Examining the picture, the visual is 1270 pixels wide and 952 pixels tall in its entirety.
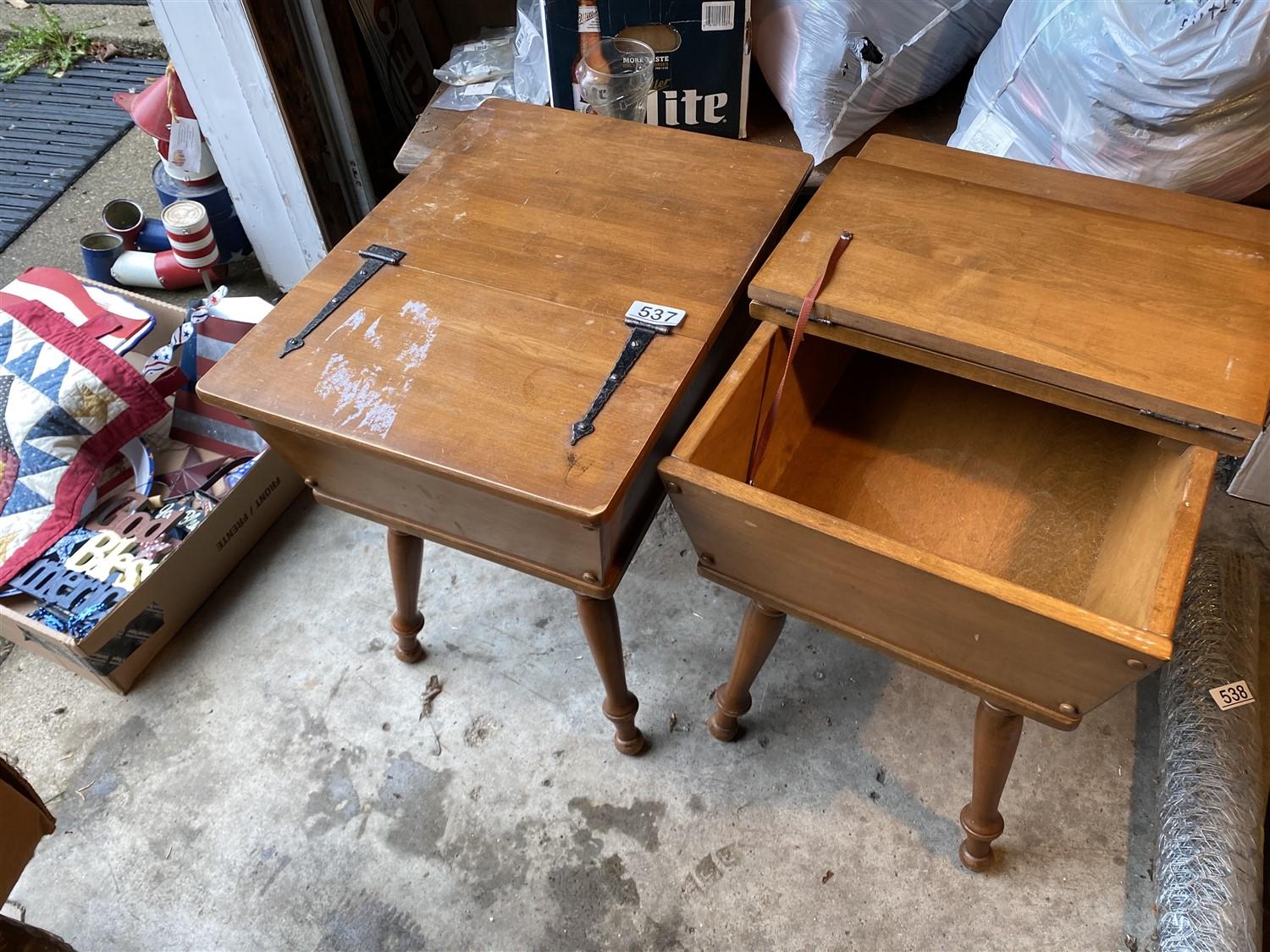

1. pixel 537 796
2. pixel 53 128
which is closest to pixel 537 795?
pixel 537 796

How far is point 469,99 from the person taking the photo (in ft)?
5.24

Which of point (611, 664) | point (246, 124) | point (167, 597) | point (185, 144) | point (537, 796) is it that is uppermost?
point (246, 124)

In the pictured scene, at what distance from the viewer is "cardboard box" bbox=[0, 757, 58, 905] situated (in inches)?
33.2

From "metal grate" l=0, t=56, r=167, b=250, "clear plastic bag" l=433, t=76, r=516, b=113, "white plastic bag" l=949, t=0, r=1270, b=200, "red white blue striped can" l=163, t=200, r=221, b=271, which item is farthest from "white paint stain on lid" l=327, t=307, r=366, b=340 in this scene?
"metal grate" l=0, t=56, r=167, b=250

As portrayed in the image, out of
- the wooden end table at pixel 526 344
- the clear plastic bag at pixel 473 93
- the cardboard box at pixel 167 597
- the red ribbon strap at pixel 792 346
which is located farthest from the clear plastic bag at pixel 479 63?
the red ribbon strap at pixel 792 346

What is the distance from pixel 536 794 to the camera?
129 centimetres

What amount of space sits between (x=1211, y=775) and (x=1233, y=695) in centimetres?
13

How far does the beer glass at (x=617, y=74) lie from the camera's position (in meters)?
1.33

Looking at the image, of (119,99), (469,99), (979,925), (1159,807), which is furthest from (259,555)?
(1159,807)

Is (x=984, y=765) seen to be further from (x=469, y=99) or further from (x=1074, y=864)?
(x=469, y=99)

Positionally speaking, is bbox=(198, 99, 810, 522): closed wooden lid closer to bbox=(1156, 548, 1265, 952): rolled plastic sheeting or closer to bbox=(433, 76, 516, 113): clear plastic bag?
bbox=(433, 76, 516, 113): clear plastic bag

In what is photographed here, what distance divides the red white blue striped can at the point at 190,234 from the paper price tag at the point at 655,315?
4.43 ft

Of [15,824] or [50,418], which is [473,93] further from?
[15,824]

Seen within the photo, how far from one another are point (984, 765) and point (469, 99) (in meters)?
1.37
